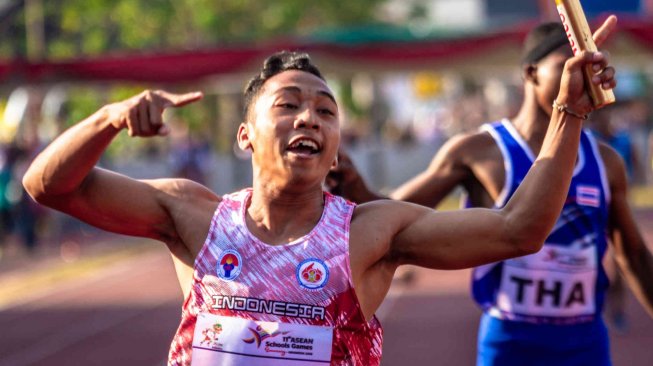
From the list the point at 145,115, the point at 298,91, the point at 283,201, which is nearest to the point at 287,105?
the point at 298,91

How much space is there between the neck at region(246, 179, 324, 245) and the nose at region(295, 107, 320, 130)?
0.58ft

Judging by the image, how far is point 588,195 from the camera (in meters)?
4.69

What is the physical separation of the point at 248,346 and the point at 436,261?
0.53 metres

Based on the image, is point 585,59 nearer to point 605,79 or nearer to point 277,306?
point 605,79

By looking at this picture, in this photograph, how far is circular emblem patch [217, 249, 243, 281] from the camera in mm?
3332

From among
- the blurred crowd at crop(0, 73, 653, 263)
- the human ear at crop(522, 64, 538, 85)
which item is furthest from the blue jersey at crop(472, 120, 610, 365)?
the blurred crowd at crop(0, 73, 653, 263)

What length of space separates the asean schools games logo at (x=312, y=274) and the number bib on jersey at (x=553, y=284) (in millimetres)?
1641

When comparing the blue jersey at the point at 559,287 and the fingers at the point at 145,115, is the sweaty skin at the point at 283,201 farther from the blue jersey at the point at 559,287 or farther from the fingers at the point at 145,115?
the blue jersey at the point at 559,287

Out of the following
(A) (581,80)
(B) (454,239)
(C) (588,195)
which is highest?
(A) (581,80)

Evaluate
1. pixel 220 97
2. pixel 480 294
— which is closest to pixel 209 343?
pixel 480 294

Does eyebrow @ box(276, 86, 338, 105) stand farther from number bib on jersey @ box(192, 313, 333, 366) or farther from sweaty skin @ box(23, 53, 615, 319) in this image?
number bib on jersey @ box(192, 313, 333, 366)

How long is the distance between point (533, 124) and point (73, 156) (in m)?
2.10

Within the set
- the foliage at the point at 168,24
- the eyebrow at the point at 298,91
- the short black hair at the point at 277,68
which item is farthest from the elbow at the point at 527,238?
the foliage at the point at 168,24

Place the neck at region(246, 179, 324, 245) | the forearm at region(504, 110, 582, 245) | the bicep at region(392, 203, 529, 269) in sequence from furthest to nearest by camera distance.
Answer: the neck at region(246, 179, 324, 245) → the bicep at region(392, 203, 529, 269) → the forearm at region(504, 110, 582, 245)
